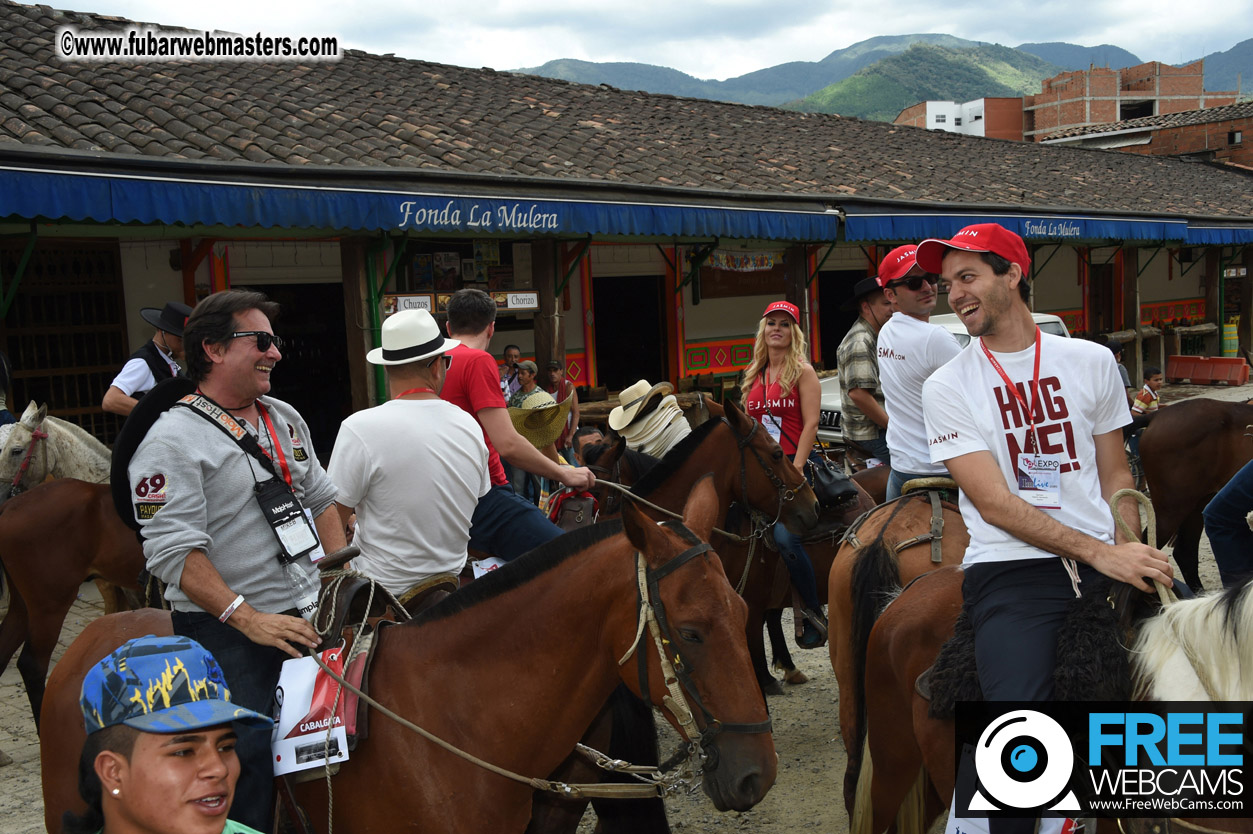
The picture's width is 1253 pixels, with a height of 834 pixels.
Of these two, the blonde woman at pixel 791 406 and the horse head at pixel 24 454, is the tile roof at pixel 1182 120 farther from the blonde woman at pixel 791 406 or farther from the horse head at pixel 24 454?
the horse head at pixel 24 454

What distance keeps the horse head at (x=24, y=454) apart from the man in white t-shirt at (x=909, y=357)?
5695 millimetres

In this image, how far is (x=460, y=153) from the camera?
1105 centimetres

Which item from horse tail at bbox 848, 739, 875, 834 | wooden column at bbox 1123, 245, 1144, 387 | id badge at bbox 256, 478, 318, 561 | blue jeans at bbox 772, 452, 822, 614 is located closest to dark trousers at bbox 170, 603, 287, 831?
id badge at bbox 256, 478, 318, 561

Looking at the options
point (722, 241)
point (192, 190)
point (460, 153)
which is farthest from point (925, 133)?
point (192, 190)

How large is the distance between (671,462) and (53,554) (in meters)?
3.80

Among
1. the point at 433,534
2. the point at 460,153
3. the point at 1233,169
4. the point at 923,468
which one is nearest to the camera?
the point at 433,534

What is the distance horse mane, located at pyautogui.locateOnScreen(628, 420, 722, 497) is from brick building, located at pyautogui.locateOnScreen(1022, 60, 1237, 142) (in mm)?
57105

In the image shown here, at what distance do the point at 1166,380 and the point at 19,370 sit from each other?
863 inches

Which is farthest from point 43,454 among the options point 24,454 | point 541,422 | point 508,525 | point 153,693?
point 153,693

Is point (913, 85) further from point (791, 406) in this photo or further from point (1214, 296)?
point (791, 406)

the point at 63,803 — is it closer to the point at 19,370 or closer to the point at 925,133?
the point at 19,370

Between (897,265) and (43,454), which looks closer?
(897,265)

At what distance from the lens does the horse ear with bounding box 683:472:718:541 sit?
3174 millimetres

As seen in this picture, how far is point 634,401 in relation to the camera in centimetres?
604
